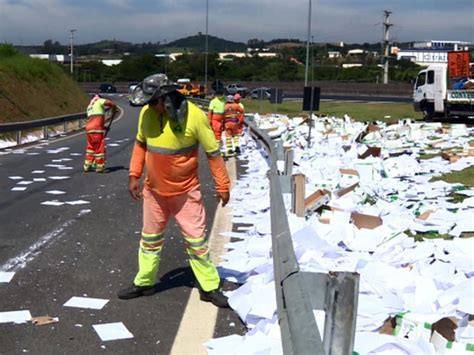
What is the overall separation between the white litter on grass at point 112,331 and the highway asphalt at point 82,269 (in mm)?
48

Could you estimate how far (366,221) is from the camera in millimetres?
7793

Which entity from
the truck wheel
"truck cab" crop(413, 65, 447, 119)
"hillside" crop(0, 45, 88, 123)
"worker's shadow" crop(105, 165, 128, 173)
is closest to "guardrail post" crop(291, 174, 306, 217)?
"worker's shadow" crop(105, 165, 128, 173)

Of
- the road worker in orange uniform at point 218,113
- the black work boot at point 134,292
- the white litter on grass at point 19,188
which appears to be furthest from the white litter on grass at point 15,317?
the road worker in orange uniform at point 218,113

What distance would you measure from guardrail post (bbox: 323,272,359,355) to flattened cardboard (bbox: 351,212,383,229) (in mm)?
4659

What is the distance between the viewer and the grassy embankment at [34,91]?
29188 millimetres

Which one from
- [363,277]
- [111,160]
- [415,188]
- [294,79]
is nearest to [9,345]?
[363,277]

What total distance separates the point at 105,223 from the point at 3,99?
70.7 ft

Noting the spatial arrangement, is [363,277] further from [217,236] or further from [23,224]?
[23,224]

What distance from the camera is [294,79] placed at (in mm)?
93938

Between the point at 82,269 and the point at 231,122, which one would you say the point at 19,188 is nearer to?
the point at 82,269

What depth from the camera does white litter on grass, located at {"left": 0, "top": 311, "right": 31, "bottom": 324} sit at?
16.9 ft

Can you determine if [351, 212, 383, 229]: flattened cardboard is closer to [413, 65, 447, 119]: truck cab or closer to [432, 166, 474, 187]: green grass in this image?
[432, 166, 474, 187]: green grass

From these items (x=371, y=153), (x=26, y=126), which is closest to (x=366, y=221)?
(x=371, y=153)

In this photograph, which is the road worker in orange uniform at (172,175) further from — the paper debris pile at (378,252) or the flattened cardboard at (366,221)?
the flattened cardboard at (366,221)
